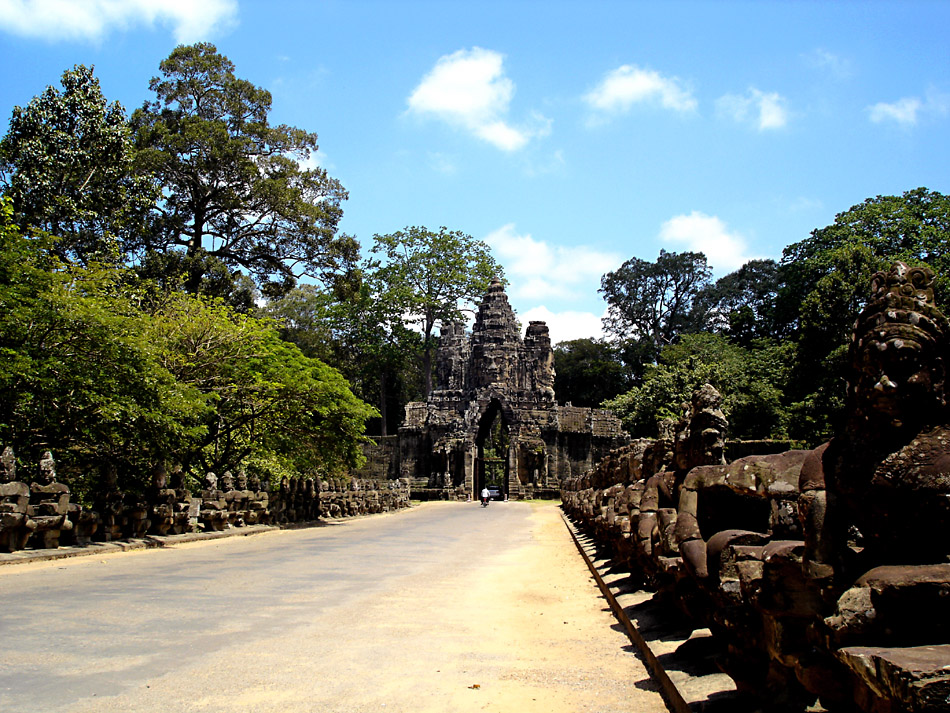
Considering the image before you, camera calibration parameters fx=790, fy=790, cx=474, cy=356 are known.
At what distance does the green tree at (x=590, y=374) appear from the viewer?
230ft

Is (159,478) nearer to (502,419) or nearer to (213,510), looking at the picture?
(213,510)

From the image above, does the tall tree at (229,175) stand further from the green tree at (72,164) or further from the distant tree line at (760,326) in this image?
the distant tree line at (760,326)

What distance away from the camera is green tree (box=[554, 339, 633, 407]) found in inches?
2763

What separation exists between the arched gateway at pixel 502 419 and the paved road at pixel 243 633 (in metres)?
35.6

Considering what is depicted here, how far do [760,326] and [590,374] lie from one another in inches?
590

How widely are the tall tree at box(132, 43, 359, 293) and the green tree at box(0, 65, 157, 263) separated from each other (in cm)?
690

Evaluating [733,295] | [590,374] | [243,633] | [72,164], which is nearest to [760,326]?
[733,295]

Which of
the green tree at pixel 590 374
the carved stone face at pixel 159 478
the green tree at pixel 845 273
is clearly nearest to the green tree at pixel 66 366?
the carved stone face at pixel 159 478

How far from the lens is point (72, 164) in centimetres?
2506

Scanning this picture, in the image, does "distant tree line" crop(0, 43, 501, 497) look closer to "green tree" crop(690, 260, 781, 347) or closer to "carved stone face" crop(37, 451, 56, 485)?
"carved stone face" crop(37, 451, 56, 485)

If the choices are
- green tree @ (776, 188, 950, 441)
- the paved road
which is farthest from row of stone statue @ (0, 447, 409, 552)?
green tree @ (776, 188, 950, 441)

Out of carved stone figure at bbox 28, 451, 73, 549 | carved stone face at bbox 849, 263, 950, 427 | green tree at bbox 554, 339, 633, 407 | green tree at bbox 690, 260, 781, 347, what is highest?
green tree at bbox 690, 260, 781, 347

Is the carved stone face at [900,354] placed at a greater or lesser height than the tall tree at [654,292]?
lesser

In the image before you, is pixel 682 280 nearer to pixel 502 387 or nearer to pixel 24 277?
pixel 502 387
